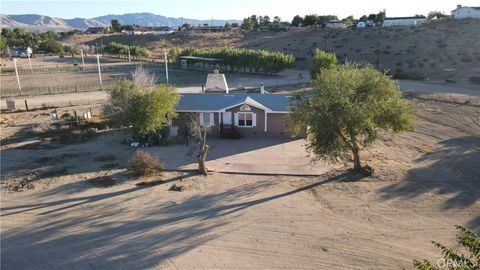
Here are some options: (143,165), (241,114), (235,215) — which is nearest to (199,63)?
(241,114)

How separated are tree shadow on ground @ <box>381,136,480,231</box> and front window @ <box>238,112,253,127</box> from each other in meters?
11.2

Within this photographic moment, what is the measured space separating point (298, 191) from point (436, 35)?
70082 mm

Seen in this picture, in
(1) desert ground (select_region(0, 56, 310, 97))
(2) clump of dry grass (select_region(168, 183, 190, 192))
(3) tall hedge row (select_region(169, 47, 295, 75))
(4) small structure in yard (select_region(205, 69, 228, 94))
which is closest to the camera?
(2) clump of dry grass (select_region(168, 183, 190, 192))

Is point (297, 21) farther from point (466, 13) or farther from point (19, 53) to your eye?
point (19, 53)

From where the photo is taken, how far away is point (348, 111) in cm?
2012

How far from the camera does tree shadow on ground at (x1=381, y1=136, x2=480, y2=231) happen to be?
19297 millimetres

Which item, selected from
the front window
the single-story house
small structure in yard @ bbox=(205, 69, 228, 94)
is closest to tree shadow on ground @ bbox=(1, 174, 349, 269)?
the single-story house

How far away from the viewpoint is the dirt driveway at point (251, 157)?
23078mm

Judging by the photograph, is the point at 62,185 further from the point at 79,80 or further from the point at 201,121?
the point at 79,80

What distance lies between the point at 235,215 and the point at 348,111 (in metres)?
7.61

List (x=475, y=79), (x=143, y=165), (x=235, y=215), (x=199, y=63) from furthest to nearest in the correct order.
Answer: (x=199, y=63) < (x=475, y=79) < (x=143, y=165) < (x=235, y=215)

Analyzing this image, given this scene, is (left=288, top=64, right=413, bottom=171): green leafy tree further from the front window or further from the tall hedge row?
the tall hedge row

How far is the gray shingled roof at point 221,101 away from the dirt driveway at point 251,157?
232cm

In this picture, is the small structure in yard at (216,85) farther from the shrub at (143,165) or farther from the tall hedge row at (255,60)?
the tall hedge row at (255,60)
